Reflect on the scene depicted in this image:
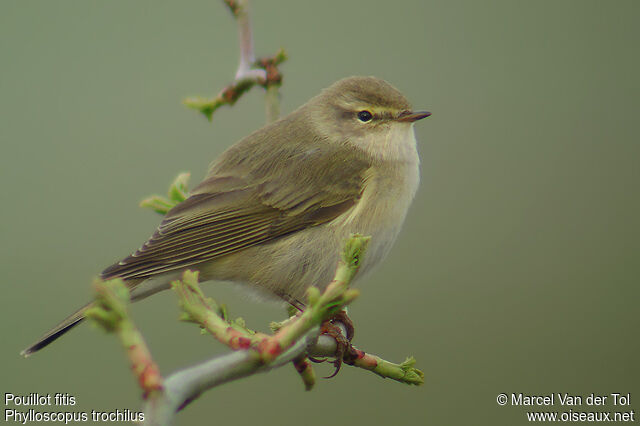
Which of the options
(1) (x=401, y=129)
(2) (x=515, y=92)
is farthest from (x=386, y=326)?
(2) (x=515, y=92)

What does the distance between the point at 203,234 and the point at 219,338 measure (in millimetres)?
1457

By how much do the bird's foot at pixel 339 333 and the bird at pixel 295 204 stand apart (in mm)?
263

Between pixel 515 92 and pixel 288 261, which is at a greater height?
pixel 515 92

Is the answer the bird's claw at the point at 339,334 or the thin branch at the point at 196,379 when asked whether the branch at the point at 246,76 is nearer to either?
the bird's claw at the point at 339,334

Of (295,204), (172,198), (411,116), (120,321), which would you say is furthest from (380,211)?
(120,321)

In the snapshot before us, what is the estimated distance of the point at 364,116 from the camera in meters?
2.84

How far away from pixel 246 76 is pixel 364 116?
679mm

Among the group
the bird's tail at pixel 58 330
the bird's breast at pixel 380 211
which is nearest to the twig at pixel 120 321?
the bird's tail at pixel 58 330

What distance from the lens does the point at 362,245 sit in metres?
1.12

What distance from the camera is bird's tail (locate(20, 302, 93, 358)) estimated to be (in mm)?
2111

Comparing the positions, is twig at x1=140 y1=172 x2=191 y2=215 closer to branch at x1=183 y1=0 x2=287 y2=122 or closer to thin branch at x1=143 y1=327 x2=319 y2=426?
branch at x1=183 y1=0 x2=287 y2=122

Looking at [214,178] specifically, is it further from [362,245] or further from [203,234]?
[362,245]

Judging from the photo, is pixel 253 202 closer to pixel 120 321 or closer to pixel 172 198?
pixel 172 198

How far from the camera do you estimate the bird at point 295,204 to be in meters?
2.47
